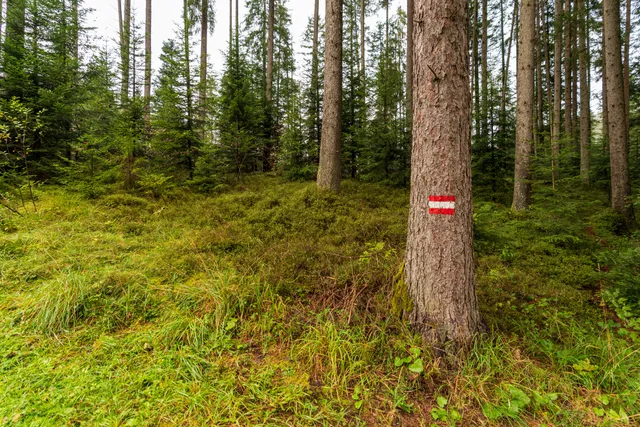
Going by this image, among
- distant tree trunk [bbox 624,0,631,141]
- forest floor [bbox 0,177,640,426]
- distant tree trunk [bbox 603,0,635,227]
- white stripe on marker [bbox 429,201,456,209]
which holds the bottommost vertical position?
forest floor [bbox 0,177,640,426]

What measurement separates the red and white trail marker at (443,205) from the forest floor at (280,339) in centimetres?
96

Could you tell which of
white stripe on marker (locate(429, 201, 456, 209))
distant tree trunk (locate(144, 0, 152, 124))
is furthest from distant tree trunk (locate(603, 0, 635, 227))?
distant tree trunk (locate(144, 0, 152, 124))

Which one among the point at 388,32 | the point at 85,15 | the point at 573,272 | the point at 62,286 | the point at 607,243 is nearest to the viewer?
the point at 62,286

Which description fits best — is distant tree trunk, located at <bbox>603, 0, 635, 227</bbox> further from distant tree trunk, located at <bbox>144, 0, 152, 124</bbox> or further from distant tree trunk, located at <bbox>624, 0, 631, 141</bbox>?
distant tree trunk, located at <bbox>144, 0, 152, 124</bbox>

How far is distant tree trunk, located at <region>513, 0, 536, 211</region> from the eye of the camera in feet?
23.3

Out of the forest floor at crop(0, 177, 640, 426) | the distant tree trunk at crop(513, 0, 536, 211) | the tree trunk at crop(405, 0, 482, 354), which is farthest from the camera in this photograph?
the distant tree trunk at crop(513, 0, 536, 211)

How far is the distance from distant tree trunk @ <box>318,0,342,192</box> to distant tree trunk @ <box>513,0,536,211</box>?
4.95m

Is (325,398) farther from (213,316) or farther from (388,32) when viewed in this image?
(388,32)

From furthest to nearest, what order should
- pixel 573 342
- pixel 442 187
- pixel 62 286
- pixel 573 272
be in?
1. pixel 573 272
2. pixel 62 286
3. pixel 573 342
4. pixel 442 187

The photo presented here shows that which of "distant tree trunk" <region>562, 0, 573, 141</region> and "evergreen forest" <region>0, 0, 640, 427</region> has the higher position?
"distant tree trunk" <region>562, 0, 573, 141</region>

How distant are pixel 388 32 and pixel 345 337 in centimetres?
2535

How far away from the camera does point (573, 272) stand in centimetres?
442

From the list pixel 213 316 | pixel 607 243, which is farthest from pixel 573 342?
pixel 607 243

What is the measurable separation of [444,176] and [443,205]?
→ 261 mm
